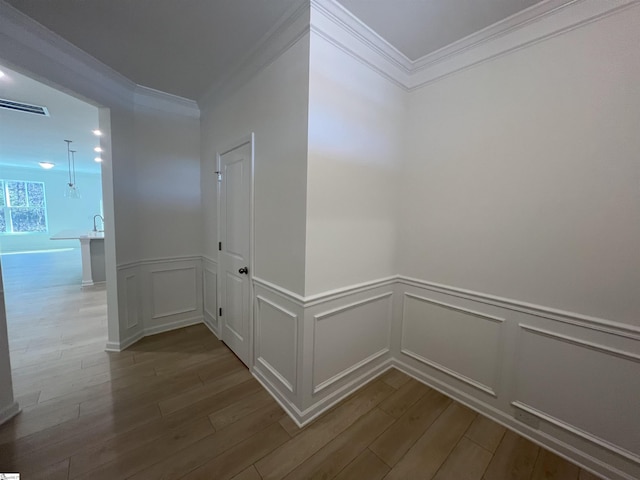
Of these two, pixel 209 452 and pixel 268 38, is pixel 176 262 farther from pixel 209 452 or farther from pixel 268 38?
pixel 268 38

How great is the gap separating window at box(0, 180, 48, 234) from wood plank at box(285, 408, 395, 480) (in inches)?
468

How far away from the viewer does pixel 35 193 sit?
27.0 ft

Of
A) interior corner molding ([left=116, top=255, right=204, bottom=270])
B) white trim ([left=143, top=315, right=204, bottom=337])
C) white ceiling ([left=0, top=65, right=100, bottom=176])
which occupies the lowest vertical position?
white trim ([left=143, top=315, right=204, bottom=337])

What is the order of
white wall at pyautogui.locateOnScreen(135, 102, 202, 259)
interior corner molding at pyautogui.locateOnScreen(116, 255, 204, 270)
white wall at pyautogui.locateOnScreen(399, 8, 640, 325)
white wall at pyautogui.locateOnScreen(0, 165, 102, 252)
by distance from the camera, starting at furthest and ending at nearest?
white wall at pyautogui.locateOnScreen(0, 165, 102, 252), white wall at pyautogui.locateOnScreen(135, 102, 202, 259), interior corner molding at pyautogui.locateOnScreen(116, 255, 204, 270), white wall at pyautogui.locateOnScreen(399, 8, 640, 325)

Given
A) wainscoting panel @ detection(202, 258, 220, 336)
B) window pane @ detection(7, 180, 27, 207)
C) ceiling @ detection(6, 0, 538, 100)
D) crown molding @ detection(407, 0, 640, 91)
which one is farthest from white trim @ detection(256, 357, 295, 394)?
window pane @ detection(7, 180, 27, 207)

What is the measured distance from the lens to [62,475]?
1.33m

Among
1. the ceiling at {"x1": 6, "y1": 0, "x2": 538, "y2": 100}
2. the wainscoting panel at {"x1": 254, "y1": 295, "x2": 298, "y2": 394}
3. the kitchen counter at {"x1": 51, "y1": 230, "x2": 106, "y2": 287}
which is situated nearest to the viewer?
the ceiling at {"x1": 6, "y1": 0, "x2": 538, "y2": 100}

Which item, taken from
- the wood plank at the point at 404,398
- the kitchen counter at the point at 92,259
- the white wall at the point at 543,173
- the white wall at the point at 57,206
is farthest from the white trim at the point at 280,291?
the white wall at the point at 57,206

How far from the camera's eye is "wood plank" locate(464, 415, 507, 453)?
1.61 m

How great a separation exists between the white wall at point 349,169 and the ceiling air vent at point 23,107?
13.4ft

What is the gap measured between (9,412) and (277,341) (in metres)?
1.86

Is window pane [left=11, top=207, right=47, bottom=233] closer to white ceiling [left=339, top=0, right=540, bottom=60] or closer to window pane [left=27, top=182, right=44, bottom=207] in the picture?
window pane [left=27, top=182, right=44, bottom=207]

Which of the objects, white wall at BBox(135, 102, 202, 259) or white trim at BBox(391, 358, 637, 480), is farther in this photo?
white wall at BBox(135, 102, 202, 259)

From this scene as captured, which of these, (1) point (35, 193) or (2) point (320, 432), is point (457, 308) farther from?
(1) point (35, 193)
